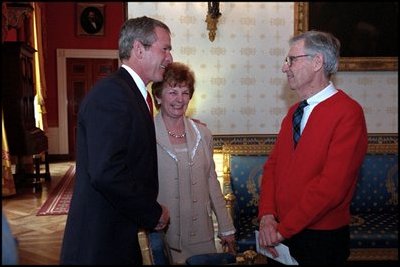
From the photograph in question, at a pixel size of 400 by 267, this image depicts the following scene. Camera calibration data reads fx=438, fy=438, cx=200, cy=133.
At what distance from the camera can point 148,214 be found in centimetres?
137

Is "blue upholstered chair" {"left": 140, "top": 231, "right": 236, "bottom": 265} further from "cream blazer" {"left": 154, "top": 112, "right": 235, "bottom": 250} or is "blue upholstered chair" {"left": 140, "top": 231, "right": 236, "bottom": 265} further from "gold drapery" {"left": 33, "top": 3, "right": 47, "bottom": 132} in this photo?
"gold drapery" {"left": 33, "top": 3, "right": 47, "bottom": 132}

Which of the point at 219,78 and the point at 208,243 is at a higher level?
the point at 219,78

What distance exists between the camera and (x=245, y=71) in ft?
12.2

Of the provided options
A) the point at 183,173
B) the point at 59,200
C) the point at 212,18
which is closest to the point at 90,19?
the point at 59,200

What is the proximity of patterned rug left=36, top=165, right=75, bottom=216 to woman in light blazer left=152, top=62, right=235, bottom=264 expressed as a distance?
10.4 ft

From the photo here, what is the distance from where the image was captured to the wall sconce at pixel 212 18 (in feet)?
11.3

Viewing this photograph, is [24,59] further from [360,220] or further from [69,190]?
[360,220]

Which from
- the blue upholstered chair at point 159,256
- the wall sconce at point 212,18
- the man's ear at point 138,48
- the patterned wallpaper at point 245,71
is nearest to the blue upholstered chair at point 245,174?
the patterned wallpaper at point 245,71

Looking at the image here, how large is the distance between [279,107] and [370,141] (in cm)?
82

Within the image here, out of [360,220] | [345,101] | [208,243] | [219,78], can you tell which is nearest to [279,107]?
[219,78]

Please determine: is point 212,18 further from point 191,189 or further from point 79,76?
point 79,76

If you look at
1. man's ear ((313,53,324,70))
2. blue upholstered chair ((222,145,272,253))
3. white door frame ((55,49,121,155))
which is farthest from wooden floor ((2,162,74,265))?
white door frame ((55,49,121,155))

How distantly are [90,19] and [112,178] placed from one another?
888cm

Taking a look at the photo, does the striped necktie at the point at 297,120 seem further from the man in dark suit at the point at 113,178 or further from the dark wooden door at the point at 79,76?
the dark wooden door at the point at 79,76
